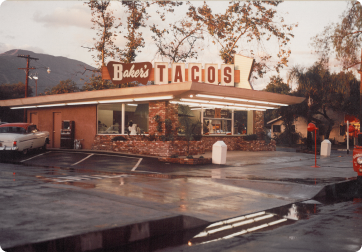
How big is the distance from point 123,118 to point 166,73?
3661 mm

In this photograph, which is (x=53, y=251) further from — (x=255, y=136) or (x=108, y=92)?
(x=255, y=136)

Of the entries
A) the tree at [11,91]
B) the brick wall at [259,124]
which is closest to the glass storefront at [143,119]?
the brick wall at [259,124]

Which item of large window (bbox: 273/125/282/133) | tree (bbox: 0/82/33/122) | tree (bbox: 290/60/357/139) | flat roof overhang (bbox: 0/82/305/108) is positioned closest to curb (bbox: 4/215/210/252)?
flat roof overhang (bbox: 0/82/305/108)

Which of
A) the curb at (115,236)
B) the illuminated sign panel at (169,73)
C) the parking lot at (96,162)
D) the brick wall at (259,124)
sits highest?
the illuminated sign panel at (169,73)

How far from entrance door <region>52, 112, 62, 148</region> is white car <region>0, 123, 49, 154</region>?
2886 mm

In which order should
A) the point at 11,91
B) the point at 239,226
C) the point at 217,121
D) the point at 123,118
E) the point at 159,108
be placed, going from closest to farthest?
the point at 239,226 < the point at 159,108 < the point at 123,118 < the point at 217,121 < the point at 11,91

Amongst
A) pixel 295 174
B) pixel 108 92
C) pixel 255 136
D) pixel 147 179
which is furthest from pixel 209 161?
pixel 255 136

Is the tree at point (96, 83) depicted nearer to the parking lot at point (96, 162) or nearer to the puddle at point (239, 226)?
the parking lot at point (96, 162)

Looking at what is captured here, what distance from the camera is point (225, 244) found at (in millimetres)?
5133

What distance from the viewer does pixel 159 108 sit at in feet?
61.5

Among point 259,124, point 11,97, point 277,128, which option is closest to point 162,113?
point 259,124

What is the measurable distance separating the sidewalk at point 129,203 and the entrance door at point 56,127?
43.0 ft

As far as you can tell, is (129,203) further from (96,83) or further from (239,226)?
(96,83)

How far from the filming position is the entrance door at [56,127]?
23484mm
